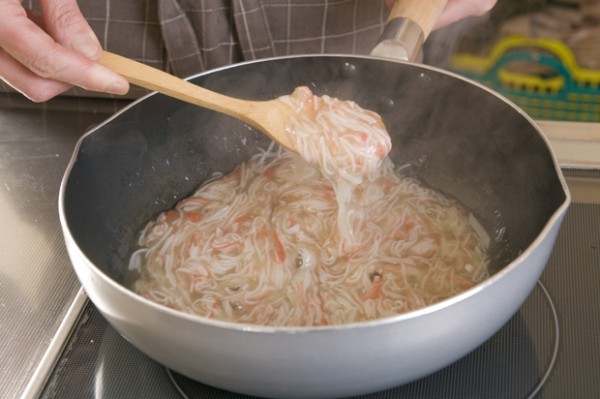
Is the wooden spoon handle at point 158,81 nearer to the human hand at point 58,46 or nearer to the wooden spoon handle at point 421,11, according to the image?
the human hand at point 58,46

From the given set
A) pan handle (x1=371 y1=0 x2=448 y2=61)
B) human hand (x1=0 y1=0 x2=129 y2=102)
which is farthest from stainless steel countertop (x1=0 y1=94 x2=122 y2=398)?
pan handle (x1=371 y1=0 x2=448 y2=61)

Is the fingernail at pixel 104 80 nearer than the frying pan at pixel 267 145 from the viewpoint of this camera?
No

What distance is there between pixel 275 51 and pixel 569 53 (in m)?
1.80

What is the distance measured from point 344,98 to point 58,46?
2.89ft

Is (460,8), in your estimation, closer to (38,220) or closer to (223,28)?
(223,28)

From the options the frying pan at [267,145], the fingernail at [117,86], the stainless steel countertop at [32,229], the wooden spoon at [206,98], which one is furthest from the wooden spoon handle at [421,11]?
the stainless steel countertop at [32,229]

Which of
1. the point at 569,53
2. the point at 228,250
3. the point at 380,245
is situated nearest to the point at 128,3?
the point at 228,250

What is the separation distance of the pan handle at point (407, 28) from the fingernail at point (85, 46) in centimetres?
76

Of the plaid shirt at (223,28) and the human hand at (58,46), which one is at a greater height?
the human hand at (58,46)

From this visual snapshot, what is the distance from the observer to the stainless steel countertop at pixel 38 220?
1575mm

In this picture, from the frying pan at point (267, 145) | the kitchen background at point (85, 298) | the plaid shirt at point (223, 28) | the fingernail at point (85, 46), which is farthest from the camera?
the plaid shirt at point (223, 28)

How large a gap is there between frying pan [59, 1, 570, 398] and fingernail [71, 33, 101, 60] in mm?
212

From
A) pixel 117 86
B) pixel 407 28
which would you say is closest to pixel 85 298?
pixel 117 86

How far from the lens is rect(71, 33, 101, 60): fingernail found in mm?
1561
